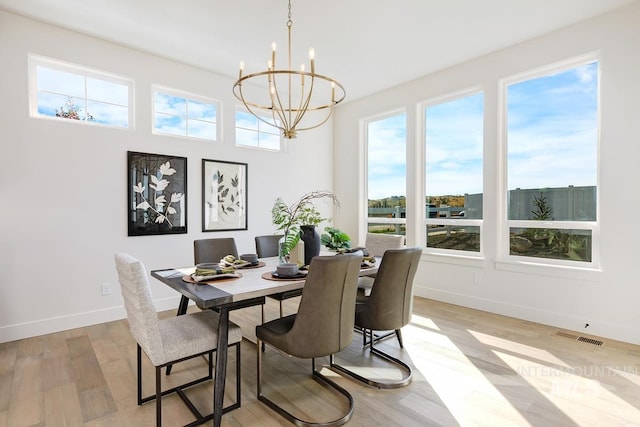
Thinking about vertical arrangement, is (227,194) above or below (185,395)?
above

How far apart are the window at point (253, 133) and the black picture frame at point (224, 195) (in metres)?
0.39

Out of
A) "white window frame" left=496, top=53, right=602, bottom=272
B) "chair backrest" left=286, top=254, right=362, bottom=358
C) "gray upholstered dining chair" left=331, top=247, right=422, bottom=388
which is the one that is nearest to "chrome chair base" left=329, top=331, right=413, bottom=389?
"gray upholstered dining chair" left=331, top=247, right=422, bottom=388

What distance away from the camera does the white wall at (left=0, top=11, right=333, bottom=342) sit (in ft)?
10.3

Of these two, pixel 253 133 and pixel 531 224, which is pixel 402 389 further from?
pixel 253 133

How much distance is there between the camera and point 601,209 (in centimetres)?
320

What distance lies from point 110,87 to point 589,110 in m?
5.04

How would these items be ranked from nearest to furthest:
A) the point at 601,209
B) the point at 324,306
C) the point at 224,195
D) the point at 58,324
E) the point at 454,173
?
the point at 324,306 < the point at 601,209 < the point at 58,324 < the point at 454,173 < the point at 224,195

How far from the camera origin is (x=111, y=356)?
9.19 ft

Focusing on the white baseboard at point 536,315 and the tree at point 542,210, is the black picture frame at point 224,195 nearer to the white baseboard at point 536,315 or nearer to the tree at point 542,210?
the white baseboard at point 536,315

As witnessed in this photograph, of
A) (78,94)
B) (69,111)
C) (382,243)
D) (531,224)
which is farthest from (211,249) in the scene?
(531,224)

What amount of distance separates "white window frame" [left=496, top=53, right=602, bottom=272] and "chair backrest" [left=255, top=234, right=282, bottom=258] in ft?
8.37

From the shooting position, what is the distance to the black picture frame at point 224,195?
436cm

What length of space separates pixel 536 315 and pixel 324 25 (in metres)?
3.68

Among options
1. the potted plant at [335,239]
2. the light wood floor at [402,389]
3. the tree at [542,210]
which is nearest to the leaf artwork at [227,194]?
the light wood floor at [402,389]
